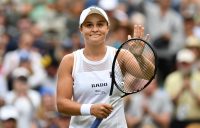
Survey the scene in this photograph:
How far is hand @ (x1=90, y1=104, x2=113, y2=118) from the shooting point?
8.16 m

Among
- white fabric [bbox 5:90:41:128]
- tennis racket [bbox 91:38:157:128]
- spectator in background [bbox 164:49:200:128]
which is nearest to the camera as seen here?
tennis racket [bbox 91:38:157:128]

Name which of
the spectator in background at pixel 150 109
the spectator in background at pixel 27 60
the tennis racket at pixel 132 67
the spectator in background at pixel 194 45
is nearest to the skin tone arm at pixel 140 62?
the tennis racket at pixel 132 67

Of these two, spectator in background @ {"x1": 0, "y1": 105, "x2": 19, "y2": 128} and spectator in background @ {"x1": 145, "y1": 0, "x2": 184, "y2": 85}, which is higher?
spectator in background @ {"x1": 145, "y1": 0, "x2": 184, "y2": 85}

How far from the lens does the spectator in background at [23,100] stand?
14008 mm

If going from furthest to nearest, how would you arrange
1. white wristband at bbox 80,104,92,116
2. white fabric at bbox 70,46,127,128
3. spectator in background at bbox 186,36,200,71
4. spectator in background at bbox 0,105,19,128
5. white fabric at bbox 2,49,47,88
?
white fabric at bbox 2,49,47,88 < spectator in background at bbox 186,36,200,71 < spectator in background at bbox 0,105,19,128 < white fabric at bbox 70,46,127,128 < white wristband at bbox 80,104,92,116

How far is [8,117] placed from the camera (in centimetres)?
1273

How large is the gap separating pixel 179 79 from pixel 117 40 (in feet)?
4.87

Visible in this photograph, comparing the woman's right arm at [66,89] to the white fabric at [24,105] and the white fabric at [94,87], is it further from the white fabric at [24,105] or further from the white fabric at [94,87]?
the white fabric at [24,105]

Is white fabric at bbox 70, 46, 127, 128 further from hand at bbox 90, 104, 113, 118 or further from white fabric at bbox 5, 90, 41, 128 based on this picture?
white fabric at bbox 5, 90, 41, 128

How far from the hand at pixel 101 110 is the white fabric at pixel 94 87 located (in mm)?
399

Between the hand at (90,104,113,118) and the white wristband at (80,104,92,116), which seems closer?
the hand at (90,104,113,118)

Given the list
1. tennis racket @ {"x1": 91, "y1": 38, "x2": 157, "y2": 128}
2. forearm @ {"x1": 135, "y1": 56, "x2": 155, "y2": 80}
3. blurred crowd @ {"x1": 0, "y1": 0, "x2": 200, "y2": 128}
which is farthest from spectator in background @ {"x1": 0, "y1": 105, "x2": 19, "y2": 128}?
forearm @ {"x1": 135, "y1": 56, "x2": 155, "y2": 80}

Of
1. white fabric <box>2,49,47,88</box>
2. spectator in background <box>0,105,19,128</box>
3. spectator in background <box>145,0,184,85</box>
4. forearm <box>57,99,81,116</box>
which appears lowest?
spectator in background <box>0,105,19,128</box>

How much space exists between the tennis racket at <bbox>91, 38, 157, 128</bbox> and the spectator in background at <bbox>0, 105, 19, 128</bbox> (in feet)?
13.8
